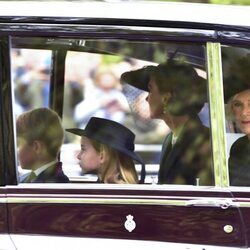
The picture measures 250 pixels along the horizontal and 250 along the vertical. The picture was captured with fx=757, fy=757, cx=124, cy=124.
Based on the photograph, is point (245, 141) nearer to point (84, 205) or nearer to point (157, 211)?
point (157, 211)

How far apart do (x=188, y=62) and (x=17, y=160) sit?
2.71ft

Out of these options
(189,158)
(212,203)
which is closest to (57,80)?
(189,158)

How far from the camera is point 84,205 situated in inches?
121

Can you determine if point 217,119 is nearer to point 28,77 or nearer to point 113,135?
point 113,135

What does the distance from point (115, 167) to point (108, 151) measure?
103mm

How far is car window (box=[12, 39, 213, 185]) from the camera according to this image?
319cm

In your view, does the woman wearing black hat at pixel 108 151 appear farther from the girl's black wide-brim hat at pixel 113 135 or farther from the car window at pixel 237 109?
the car window at pixel 237 109

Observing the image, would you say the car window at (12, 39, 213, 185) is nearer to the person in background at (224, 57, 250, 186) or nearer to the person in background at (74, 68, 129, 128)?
the person in background at (74, 68, 129, 128)

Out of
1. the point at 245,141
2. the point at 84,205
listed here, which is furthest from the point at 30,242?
the point at 245,141

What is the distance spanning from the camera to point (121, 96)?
341cm

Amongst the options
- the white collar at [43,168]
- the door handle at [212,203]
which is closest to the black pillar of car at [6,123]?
the white collar at [43,168]

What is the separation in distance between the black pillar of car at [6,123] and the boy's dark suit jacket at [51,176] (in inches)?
3.0

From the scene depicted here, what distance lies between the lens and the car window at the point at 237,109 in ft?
10.5

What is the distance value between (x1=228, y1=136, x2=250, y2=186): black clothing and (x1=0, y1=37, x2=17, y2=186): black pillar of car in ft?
2.99
